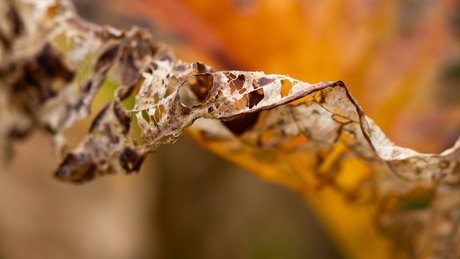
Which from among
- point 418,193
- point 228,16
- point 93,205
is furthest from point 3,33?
point 418,193

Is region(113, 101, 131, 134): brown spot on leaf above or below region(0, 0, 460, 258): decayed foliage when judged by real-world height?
below

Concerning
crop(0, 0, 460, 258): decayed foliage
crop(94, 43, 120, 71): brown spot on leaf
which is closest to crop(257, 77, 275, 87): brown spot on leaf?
crop(0, 0, 460, 258): decayed foliage

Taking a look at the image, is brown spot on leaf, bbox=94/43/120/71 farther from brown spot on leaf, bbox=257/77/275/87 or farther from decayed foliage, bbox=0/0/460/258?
brown spot on leaf, bbox=257/77/275/87

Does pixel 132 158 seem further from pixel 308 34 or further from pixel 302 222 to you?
pixel 302 222

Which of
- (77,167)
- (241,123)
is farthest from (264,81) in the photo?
(77,167)

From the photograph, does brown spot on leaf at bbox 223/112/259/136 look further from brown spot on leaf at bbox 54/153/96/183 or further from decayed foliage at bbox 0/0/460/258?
brown spot on leaf at bbox 54/153/96/183

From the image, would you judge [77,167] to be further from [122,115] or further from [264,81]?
[264,81]

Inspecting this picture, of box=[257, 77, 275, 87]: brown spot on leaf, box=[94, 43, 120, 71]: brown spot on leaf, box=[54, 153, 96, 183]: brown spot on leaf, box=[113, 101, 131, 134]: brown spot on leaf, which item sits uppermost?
box=[94, 43, 120, 71]: brown spot on leaf

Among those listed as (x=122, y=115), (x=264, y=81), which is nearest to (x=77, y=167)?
(x=122, y=115)

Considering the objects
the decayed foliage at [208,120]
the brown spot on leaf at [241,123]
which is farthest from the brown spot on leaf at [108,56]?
the brown spot on leaf at [241,123]
